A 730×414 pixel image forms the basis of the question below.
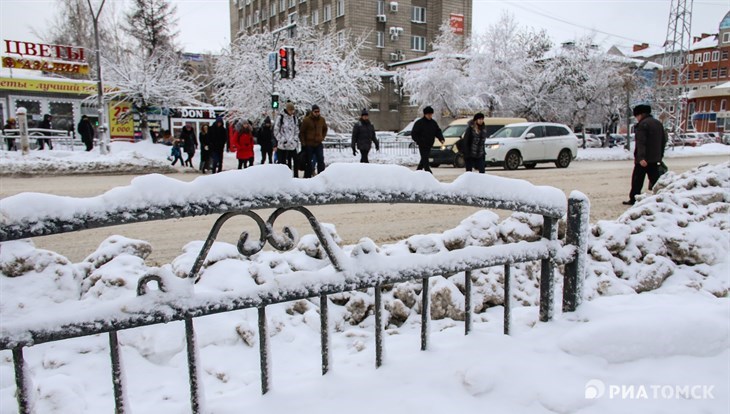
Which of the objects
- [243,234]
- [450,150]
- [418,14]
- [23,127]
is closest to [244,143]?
[450,150]

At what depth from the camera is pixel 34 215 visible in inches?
54.8

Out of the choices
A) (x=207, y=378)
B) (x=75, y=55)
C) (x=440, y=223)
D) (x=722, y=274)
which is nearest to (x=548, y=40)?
(x=75, y=55)

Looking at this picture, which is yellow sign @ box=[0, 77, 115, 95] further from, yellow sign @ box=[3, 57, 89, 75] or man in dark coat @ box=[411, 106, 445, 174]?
man in dark coat @ box=[411, 106, 445, 174]

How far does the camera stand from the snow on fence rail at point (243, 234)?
1.45 metres

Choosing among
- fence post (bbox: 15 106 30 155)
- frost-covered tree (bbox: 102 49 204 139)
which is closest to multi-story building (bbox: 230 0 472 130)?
frost-covered tree (bbox: 102 49 204 139)

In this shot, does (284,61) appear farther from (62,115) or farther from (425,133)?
(62,115)

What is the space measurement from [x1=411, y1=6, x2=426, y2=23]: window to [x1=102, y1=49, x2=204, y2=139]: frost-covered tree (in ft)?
94.4

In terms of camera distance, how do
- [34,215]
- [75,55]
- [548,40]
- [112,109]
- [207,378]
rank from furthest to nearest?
[548,40] → [75,55] → [112,109] → [207,378] → [34,215]

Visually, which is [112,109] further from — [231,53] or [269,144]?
[269,144]

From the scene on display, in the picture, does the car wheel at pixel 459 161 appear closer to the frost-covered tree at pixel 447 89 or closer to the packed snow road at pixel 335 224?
the packed snow road at pixel 335 224

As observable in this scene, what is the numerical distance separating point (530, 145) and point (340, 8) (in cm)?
3924

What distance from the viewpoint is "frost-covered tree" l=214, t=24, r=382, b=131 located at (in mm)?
28938

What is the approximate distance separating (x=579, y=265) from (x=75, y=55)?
132 feet

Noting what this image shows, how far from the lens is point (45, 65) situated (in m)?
33.7
